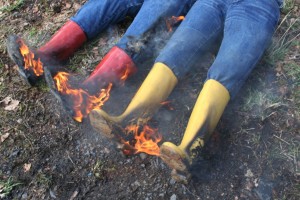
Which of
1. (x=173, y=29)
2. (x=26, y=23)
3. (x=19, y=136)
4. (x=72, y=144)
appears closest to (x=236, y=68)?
(x=173, y=29)

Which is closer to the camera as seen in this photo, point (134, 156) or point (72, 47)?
point (134, 156)

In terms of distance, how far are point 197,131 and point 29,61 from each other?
197 cm

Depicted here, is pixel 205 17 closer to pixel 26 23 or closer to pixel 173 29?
pixel 173 29

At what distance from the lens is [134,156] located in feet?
11.6

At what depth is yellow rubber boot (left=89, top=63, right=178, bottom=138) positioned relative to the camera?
3.16 meters

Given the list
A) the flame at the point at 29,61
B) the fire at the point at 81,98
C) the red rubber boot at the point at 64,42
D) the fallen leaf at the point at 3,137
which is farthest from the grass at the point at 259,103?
the fallen leaf at the point at 3,137

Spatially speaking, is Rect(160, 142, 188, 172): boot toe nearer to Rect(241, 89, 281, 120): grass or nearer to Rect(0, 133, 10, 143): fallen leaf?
Rect(241, 89, 281, 120): grass

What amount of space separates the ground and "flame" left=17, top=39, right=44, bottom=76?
0.28 m

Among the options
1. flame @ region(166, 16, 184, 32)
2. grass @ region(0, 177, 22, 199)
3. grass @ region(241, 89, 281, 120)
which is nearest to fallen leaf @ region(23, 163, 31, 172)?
grass @ region(0, 177, 22, 199)

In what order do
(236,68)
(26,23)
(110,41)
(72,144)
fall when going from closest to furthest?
1. (236,68)
2. (72,144)
3. (110,41)
4. (26,23)

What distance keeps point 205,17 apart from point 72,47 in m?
1.57

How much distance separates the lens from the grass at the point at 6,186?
3.44 metres

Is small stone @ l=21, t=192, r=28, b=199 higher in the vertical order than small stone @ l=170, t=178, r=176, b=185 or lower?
higher

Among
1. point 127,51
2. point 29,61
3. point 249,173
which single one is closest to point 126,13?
point 127,51
